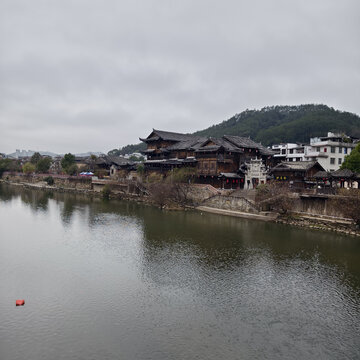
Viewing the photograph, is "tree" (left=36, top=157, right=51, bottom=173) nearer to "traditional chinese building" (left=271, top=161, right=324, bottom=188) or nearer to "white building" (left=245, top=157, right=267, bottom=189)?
"white building" (left=245, top=157, right=267, bottom=189)

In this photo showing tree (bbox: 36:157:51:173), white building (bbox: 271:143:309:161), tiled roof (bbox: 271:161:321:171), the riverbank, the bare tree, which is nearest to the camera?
the riverbank

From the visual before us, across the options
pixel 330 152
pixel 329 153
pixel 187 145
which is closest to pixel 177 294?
pixel 187 145

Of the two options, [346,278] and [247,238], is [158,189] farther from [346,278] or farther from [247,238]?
[346,278]

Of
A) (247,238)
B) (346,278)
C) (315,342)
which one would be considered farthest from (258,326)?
(247,238)

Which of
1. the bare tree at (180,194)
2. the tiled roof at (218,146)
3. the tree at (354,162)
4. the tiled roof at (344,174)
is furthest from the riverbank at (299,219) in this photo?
the tree at (354,162)

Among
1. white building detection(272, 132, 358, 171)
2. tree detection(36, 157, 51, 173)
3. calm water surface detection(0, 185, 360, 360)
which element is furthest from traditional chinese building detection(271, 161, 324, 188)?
tree detection(36, 157, 51, 173)

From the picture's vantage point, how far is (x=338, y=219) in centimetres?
3412

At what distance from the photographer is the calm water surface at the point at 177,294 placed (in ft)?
42.0

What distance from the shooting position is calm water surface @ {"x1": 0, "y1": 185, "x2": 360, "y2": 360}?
1281 centimetres

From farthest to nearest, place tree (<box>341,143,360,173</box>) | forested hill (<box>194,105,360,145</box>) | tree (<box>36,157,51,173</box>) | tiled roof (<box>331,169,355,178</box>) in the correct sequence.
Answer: forested hill (<box>194,105,360,145</box>) < tree (<box>36,157,51,173</box>) < tree (<box>341,143,360,173</box>) < tiled roof (<box>331,169,355,178</box>)

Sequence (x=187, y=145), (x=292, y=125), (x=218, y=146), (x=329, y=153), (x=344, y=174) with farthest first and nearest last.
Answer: (x=292, y=125)
(x=187, y=145)
(x=329, y=153)
(x=218, y=146)
(x=344, y=174)

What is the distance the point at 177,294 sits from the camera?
17.3 meters

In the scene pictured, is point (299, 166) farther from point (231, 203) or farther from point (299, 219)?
point (231, 203)

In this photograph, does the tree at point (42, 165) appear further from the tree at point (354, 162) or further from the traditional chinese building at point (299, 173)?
the tree at point (354, 162)
